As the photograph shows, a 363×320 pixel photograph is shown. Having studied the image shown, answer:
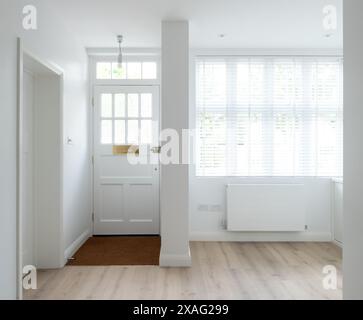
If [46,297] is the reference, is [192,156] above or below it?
above

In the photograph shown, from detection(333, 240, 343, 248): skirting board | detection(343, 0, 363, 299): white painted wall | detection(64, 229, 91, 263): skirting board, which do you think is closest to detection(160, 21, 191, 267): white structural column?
detection(64, 229, 91, 263): skirting board

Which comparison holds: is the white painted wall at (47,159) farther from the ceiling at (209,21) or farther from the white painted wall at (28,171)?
the ceiling at (209,21)

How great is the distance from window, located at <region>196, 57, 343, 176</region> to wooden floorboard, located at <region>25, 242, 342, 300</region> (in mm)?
1275

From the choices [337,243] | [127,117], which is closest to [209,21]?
[127,117]

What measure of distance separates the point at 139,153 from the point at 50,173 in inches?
65.2

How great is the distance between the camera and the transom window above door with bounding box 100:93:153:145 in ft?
16.9

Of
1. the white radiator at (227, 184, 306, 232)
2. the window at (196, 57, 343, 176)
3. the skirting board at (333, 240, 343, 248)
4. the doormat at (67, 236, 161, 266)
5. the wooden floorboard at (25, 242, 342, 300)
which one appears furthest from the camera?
the window at (196, 57, 343, 176)

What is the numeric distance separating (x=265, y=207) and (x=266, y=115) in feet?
4.25

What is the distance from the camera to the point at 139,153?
5.19m

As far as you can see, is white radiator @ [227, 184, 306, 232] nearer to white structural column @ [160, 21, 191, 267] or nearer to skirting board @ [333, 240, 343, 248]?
skirting board @ [333, 240, 343, 248]

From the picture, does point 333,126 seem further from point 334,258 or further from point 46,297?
point 46,297

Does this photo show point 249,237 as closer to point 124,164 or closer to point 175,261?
point 175,261

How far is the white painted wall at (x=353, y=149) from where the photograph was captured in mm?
1874
